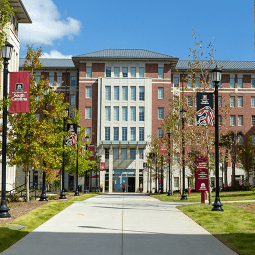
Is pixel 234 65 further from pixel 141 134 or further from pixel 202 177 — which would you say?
pixel 202 177

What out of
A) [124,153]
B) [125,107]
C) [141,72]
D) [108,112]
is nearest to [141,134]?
[124,153]

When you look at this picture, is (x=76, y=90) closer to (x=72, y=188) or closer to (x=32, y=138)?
(x=72, y=188)

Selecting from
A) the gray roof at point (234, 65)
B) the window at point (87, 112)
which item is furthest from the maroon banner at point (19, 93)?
the gray roof at point (234, 65)

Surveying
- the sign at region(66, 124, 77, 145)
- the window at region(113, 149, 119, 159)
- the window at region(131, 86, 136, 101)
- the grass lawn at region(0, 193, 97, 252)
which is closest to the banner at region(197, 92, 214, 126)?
the grass lawn at region(0, 193, 97, 252)

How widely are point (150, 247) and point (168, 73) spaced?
64662 mm

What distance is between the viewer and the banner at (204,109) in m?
19.3

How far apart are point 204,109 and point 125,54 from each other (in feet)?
185

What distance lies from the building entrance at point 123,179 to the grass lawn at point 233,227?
2076 inches

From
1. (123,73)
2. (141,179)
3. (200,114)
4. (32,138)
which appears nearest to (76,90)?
(123,73)

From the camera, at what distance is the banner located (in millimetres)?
19328

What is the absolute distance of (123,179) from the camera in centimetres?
6944

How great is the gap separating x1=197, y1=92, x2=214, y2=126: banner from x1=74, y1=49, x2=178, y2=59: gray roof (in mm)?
52743

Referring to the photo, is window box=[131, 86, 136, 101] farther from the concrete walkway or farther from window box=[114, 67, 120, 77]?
the concrete walkway

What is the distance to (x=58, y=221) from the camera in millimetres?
13766
